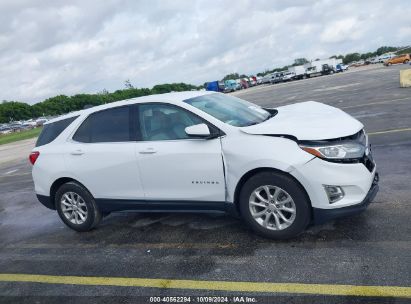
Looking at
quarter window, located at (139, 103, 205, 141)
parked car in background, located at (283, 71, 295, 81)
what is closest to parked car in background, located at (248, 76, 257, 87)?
parked car in background, located at (283, 71, 295, 81)

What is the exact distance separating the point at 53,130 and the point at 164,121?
6.74ft

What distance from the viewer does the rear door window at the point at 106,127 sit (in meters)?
5.28

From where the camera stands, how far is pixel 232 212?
15.1ft

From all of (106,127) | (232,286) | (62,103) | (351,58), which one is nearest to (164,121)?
(106,127)

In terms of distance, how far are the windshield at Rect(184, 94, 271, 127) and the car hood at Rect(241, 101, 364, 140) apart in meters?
0.23

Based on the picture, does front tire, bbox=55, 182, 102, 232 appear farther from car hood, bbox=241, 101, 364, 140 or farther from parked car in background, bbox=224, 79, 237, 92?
parked car in background, bbox=224, 79, 237, 92

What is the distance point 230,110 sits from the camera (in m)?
5.07

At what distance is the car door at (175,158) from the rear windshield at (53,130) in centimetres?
138

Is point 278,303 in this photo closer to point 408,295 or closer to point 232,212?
point 408,295

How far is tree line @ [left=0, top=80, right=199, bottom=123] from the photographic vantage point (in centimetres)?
9633

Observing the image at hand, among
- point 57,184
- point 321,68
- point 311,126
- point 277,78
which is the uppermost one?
point 321,68

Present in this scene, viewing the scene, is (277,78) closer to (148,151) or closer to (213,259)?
(148,151)

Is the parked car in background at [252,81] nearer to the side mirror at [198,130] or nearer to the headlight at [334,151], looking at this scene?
the side mirror at [198,130]

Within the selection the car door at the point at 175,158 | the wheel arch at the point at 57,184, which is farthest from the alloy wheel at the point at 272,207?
the wheel arch at the point at 57,184
